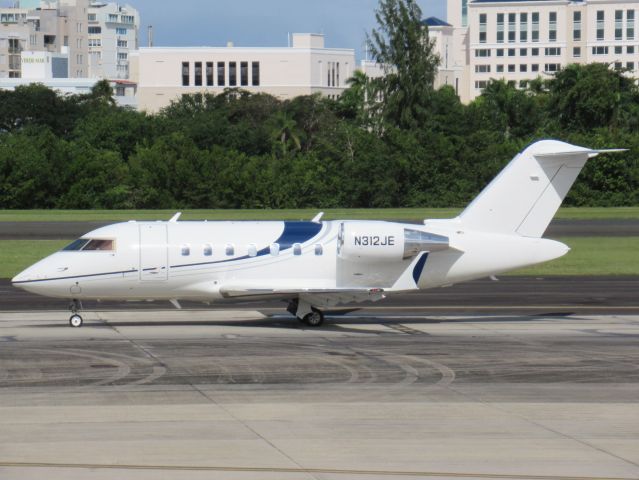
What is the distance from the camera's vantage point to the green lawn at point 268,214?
80125 mm

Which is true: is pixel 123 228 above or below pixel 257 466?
above

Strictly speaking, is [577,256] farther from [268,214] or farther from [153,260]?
[268,214]

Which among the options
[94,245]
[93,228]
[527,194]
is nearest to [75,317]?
[94,245]

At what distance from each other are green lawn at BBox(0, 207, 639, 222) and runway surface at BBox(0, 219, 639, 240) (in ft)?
13.3

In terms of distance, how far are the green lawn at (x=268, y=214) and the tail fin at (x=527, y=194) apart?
44063 millimetres

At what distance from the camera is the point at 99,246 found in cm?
3141

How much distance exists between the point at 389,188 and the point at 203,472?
81.9 metres

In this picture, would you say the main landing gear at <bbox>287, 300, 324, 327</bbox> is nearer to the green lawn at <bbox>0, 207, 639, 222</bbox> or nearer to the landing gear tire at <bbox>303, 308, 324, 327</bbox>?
the landing gear tire at <bbox>303, 308, 324, 327</bbox>

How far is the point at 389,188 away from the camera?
97938 mm

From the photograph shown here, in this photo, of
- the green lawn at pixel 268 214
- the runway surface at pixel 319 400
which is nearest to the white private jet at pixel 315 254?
the runway surface at pixel 319 400

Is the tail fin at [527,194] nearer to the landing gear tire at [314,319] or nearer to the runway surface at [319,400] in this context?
the runway surface at [319,400]

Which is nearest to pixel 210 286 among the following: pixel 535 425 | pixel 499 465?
pixel 535 425

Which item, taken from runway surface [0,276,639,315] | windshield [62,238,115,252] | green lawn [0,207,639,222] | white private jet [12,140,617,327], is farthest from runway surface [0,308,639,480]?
green lawn [0,207,639,222]

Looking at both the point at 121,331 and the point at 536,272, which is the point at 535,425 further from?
the point at 536,272
